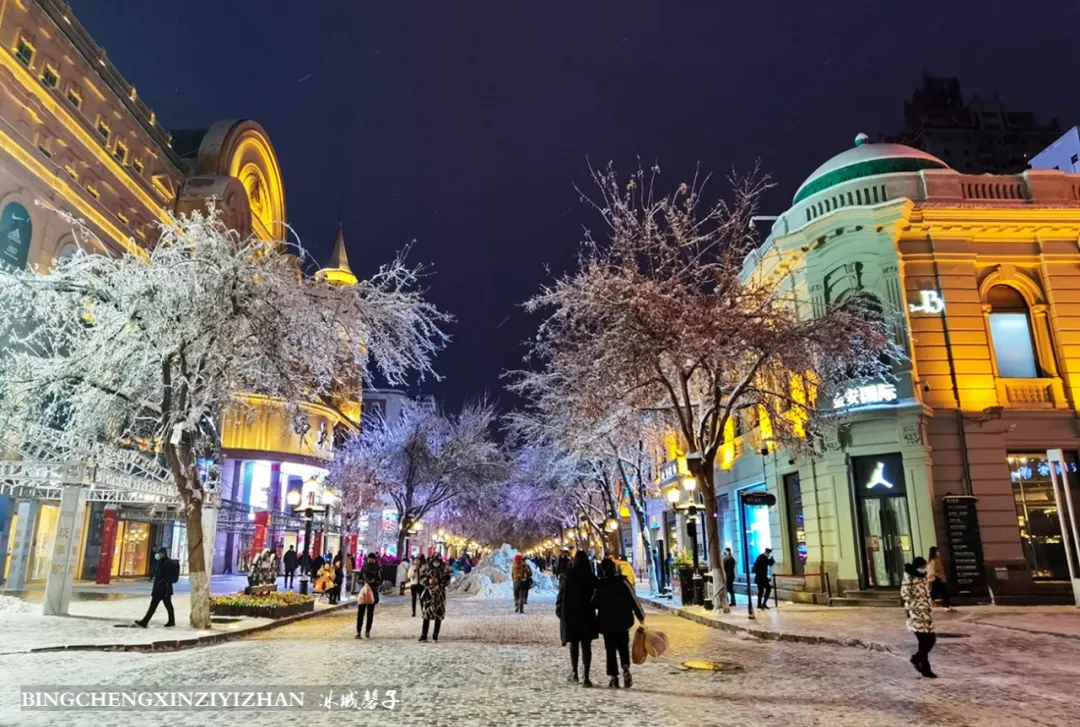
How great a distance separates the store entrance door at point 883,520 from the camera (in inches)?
840

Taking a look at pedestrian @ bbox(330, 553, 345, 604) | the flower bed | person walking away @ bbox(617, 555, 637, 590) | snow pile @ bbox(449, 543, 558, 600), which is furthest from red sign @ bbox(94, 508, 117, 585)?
person walking away @ bbox(617, 555, 637, 590)

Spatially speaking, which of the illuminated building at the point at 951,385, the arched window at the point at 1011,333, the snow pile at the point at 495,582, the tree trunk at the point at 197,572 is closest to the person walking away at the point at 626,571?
the tree trunk at the point at 197,572

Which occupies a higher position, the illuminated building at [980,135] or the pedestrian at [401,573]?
the illuminated building at [980,135]

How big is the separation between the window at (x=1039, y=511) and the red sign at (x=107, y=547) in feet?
117

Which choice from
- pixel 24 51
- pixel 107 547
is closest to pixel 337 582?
pixel 107 547

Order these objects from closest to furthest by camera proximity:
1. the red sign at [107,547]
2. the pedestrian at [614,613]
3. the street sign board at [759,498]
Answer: the pedestrian at [614,613]
the street sign board at [759,498]
the red sign at [107,547]

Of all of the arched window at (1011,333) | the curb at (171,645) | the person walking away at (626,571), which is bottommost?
the curb at (171,645)

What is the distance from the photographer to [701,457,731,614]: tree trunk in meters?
19.8

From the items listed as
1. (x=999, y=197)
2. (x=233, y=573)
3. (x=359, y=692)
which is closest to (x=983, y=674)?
(x=359, y=692)

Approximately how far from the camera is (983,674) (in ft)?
32.6

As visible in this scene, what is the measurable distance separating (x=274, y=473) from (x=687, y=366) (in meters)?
42.7

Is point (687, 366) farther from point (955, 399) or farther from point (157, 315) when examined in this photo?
point (157, 315)

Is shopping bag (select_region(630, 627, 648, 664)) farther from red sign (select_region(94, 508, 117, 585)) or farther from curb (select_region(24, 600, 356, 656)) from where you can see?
red sign (select_region(94, 508, 117, 585))

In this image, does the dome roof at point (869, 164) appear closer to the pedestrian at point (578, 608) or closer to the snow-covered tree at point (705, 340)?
the snow-covered tree at point (705, 340)
